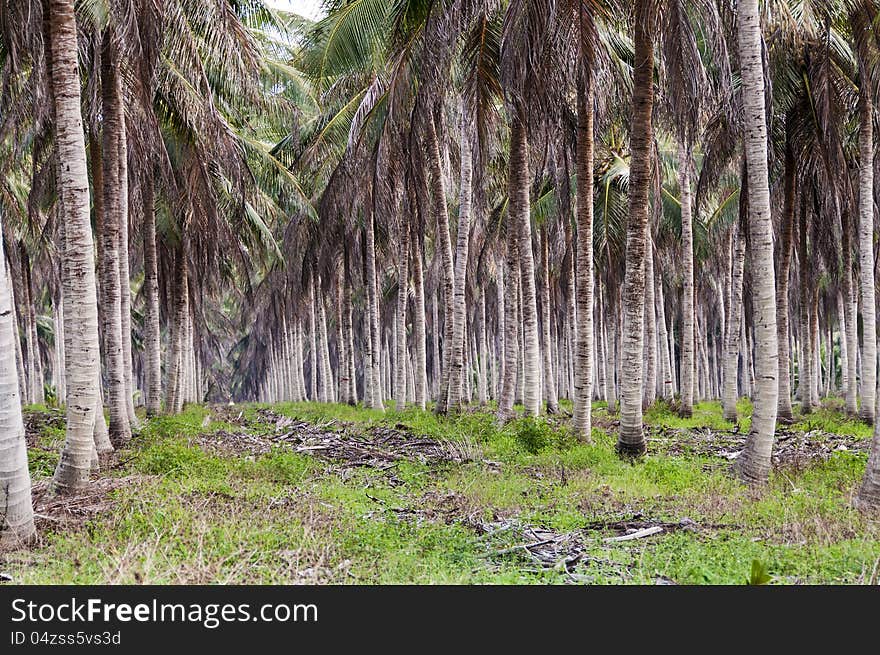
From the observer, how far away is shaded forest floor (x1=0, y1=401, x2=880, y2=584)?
5.75 metres

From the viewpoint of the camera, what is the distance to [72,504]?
767cm

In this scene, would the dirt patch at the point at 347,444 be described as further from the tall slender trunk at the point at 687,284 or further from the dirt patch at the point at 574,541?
the tall slender trunk at the point at 687,284

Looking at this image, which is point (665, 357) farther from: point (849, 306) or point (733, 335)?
point (849, 306)

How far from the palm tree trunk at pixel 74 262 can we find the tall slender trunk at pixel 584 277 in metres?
7.28

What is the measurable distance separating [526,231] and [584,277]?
8.19 feet

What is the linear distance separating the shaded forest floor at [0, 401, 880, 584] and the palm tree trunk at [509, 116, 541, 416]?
154 centimetres

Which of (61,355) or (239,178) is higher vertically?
(239,178)

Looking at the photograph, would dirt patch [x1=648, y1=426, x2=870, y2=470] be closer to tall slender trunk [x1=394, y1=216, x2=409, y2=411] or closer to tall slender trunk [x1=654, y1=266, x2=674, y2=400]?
tall slender trunk [x1=654, y1=266, x2=674, y2=400]

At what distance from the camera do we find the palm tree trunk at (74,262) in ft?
26.7

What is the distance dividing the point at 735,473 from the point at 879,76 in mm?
7346

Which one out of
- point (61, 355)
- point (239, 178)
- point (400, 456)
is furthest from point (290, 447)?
point (61, 355)

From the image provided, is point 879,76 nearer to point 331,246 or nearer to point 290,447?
point 290,447

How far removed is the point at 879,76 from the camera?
40.2 feet

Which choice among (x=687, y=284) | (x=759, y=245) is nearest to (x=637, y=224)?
(x=759, y=245)
